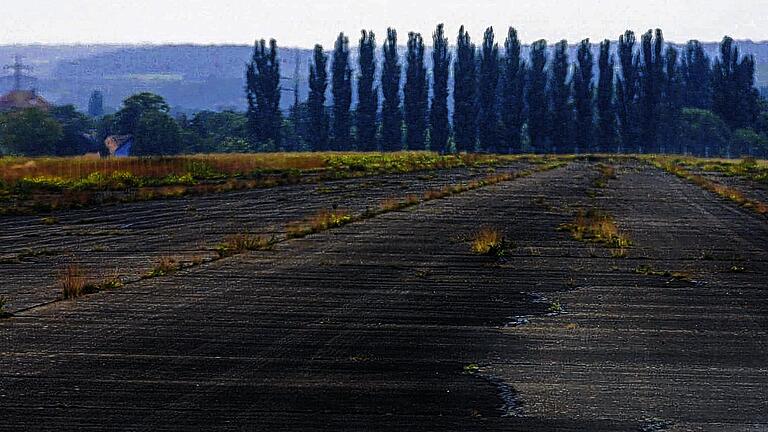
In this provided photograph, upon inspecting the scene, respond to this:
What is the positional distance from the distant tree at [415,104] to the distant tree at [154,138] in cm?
2425

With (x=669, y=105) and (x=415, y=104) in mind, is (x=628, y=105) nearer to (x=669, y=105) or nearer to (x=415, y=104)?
(x=669, y=105)

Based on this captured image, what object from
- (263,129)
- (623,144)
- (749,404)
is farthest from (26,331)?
(623,144)

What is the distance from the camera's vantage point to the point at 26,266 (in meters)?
20.5

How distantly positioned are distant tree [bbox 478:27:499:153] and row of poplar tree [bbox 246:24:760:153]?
0.11 meters

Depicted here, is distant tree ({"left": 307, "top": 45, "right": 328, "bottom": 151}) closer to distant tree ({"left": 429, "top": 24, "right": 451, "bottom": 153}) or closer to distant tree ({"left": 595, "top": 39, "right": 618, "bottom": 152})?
distant tree ({"left": 429, "top": 24, "right": 451, "bottom": 153})

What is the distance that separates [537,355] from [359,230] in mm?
16897

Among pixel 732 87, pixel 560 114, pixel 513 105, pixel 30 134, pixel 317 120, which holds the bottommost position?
pixel 30 134

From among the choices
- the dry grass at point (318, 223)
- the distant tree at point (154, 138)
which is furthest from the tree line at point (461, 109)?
the dry grass at point (318, 223)

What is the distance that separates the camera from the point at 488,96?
446 ft

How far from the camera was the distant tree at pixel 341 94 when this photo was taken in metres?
133

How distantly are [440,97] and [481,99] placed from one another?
4670 mm

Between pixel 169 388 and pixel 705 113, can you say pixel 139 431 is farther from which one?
pixel 705 113

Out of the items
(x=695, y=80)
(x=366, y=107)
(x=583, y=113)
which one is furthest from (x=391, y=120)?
(x=695, y=80)

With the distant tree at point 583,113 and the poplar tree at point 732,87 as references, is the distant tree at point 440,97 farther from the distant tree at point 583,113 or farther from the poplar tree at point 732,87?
the poplar tree at point 732,87
